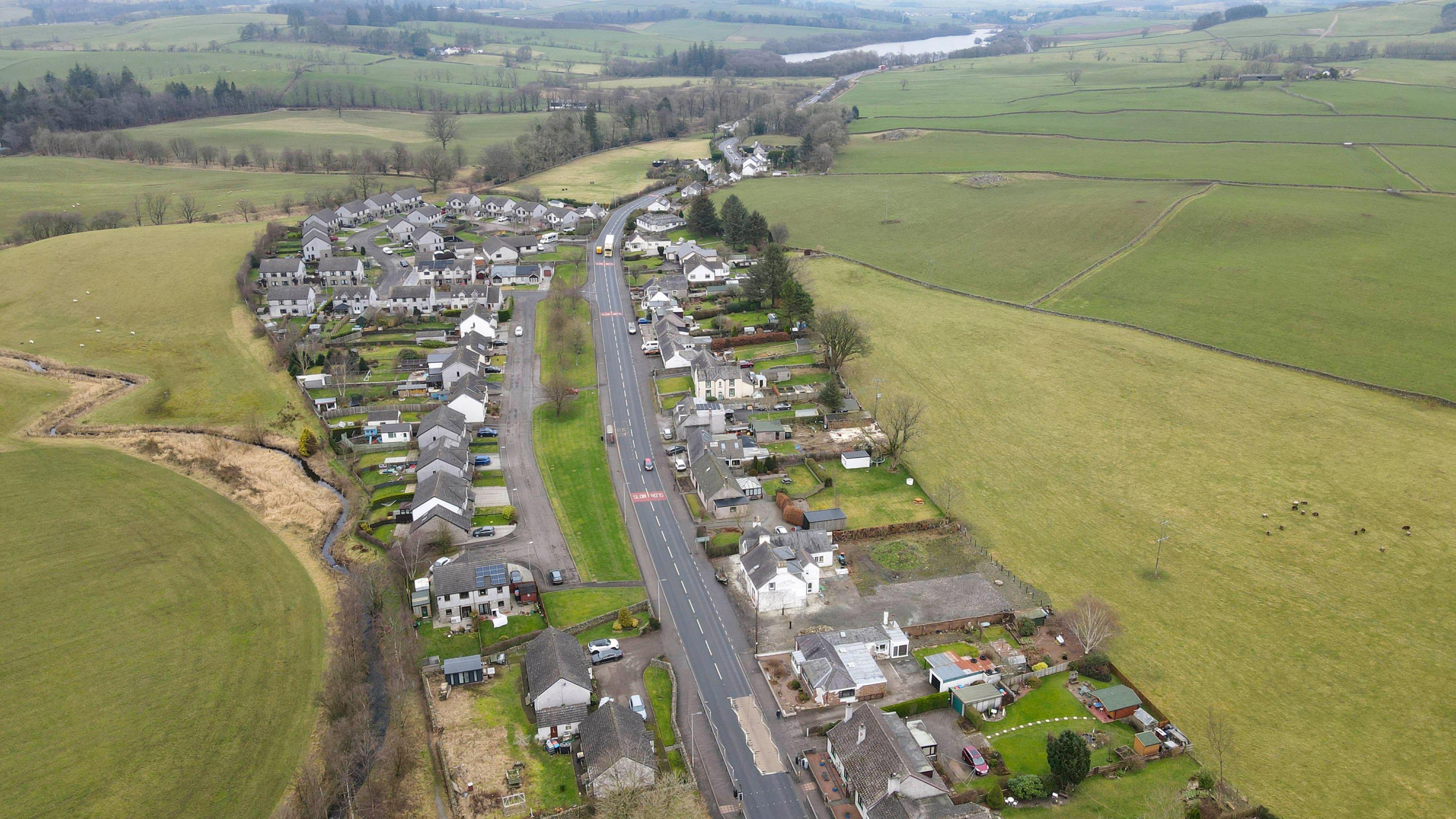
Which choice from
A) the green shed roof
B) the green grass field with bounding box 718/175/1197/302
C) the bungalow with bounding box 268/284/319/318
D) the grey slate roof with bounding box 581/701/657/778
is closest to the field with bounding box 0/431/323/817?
the grey slate roof with bounding box 581/701/657/778

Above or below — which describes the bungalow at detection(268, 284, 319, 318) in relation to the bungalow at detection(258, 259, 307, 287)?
below

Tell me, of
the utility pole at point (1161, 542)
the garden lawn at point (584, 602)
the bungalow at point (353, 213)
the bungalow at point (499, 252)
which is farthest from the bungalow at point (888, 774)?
the bungalow at point (353, 213)

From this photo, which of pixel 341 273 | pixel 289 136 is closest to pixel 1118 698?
pixel 341 273

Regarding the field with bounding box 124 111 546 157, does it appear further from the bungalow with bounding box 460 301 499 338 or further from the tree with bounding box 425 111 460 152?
the bungalow with bounding box 460 301 499 338

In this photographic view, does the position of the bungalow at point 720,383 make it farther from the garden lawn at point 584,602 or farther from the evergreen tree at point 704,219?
the evergreen tree at point 704,219

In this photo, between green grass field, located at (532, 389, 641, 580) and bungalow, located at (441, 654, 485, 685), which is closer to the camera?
bungalow, located at (441, 654, 485, 685)

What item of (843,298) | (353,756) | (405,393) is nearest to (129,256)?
(405,393)

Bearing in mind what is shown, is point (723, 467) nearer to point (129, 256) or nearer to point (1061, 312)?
point (1061, 312)
